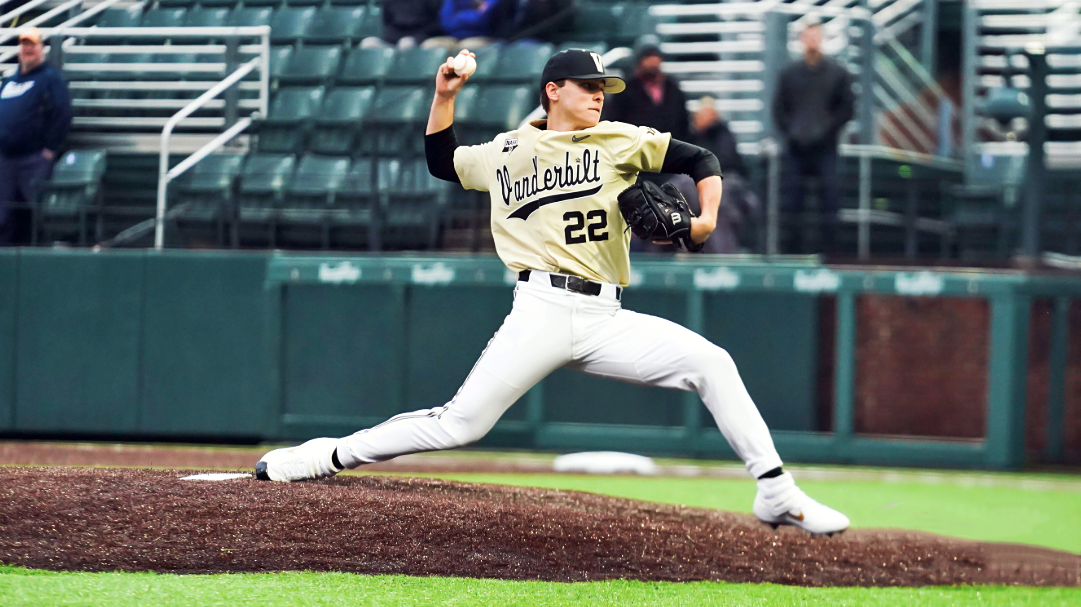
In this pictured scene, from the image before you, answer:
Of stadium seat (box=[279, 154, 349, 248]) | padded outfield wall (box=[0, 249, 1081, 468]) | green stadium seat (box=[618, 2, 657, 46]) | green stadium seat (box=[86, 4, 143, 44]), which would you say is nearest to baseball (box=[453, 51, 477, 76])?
padded outfield wall (box=[0, 249, 1081, 468])

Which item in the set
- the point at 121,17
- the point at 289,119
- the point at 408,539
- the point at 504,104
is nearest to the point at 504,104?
the point at 504,104

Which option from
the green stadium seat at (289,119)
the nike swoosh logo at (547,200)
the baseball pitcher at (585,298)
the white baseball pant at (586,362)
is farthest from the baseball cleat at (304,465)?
the green stadium seat at (289,119)

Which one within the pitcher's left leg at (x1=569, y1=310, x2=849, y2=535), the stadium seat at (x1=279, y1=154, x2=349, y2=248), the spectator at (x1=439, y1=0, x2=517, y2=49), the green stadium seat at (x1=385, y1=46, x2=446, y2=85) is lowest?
the pitcher's left leg at (x1=569, y1=310, x2=849, y2=535)

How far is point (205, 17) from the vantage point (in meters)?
10.5

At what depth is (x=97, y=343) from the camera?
831 cm

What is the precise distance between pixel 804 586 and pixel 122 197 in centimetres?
660

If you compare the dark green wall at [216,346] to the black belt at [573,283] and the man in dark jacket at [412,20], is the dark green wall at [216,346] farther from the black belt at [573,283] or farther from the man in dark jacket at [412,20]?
the black belt at [573,283]

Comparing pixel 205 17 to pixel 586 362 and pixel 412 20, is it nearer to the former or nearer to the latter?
pixel 412 20

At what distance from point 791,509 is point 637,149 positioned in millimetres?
1372

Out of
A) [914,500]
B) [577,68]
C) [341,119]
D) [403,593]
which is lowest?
[914,500]

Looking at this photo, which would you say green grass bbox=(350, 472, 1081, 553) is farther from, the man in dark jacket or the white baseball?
the man in dark jacket

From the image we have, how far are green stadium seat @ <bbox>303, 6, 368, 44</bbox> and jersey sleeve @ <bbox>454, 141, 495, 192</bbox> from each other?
621cm

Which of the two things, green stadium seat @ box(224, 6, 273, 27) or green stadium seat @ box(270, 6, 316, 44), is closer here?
green stadium seat @ box(270, 6, 316, 44)

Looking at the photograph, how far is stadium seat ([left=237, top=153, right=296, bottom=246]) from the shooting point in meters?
8.47
